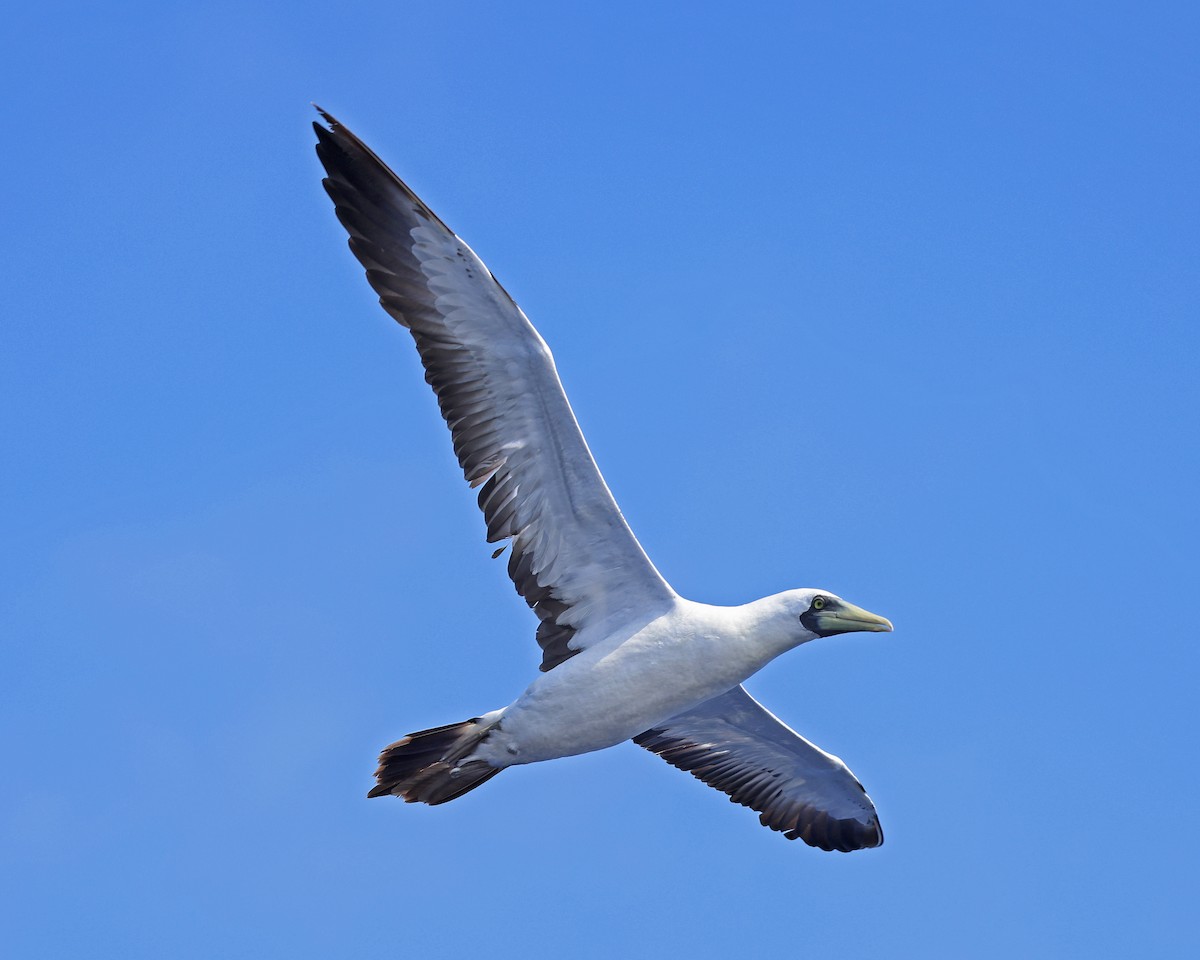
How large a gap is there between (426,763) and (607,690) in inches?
73.7

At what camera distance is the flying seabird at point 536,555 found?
12773 millimetres

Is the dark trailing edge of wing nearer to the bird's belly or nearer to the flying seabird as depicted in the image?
the flying seabird

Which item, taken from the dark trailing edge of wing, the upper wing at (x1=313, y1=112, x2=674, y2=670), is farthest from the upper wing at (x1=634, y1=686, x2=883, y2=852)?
the dark trailing edge of wing

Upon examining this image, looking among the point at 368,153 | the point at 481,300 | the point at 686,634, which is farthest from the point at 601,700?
the point at 368,153

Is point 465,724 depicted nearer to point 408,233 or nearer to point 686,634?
point 686,634

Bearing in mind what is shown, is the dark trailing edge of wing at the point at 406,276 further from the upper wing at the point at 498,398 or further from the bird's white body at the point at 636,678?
the bird's white body at the point at 636,678

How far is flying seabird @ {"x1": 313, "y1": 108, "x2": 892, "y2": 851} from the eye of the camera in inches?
503

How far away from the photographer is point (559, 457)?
43.5 feet

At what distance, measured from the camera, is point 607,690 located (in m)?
13.4

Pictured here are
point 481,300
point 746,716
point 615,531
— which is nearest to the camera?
point 481,300

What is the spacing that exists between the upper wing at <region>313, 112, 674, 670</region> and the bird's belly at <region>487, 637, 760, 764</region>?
1.78 feet

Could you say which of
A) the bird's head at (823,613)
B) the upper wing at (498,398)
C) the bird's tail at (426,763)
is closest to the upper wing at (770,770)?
the bird's head at (823,613)

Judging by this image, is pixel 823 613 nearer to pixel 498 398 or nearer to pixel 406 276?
pixel 498 398

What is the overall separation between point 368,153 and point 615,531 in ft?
13.3
